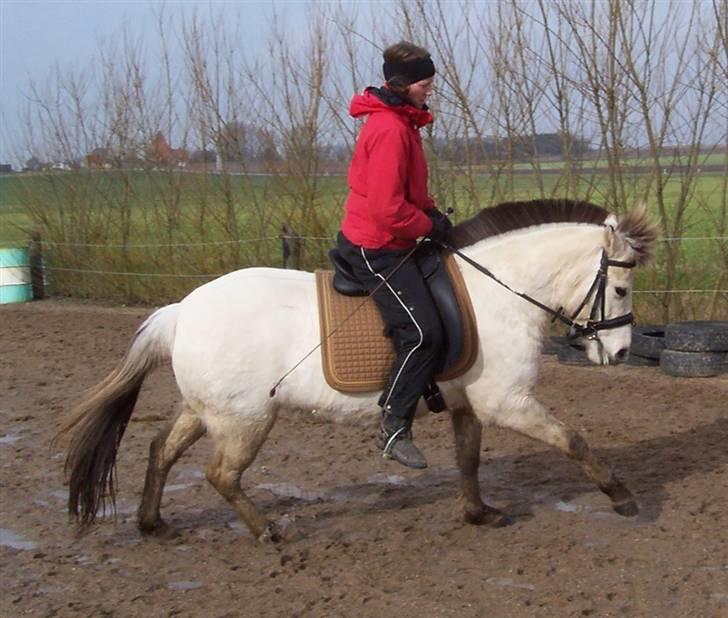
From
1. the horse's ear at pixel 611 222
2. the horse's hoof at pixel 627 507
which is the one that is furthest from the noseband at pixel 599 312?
the horse's hoof at pixel 627 507

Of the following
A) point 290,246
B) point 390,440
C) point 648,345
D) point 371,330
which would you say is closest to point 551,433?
point 390,440

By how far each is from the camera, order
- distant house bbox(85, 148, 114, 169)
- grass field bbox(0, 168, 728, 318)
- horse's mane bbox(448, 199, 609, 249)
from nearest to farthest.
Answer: horse's mane bbox(448, 199, 609, 249), grass field bbox(0, 168, 728, 318), distant house bbox(85, 148, 114, 169)

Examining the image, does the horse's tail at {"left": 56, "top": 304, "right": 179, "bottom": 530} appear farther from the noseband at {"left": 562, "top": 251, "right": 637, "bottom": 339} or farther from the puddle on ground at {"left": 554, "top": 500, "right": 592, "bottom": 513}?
the puddle on ground at {"left": 554, "top": 500, "right": 592, "bottom": 513}

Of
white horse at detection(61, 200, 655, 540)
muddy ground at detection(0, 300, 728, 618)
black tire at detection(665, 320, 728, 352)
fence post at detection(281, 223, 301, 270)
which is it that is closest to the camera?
muddy ground at detection(0, 300, 728, 618)

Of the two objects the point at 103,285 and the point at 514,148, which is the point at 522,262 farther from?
the point at 103,285

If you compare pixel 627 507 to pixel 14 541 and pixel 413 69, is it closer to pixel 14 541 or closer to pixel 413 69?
pixel 413 69

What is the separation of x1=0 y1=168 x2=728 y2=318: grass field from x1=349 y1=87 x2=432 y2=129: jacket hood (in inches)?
228

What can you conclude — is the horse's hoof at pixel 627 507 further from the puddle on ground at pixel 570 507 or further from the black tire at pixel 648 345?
the black tire at pixel 648 345

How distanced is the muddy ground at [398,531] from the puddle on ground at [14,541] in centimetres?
1

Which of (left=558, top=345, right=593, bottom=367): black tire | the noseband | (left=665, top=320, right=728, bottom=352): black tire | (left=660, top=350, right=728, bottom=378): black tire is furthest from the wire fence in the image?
the noseband

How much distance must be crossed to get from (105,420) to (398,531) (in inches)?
62.0

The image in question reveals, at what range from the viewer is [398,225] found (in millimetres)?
4805

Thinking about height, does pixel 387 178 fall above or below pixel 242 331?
above

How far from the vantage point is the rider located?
187 inches
